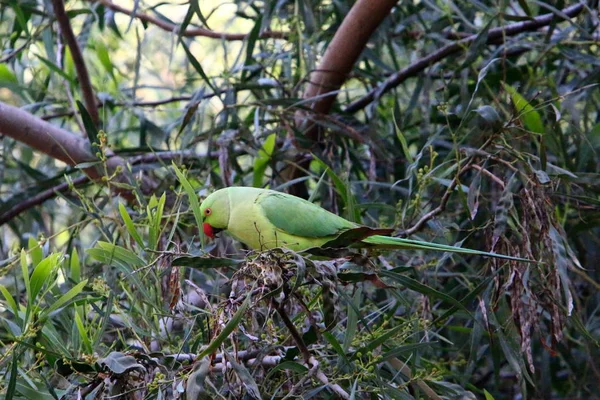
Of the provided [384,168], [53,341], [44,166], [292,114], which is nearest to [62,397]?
[53,341]

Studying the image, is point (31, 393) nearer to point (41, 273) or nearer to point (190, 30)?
point (41, 273)

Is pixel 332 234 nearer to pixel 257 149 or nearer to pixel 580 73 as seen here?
pixel 257 149

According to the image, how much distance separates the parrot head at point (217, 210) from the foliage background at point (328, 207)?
8 centimetres

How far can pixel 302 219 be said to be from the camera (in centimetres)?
183

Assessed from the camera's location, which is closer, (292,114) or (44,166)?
(292,114)

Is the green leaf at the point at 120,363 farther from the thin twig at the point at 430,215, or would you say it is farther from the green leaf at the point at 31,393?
the thin twig at the point at 430,215

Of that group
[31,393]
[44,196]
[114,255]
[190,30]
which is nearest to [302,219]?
[114,255]

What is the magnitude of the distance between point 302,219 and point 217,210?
0.24 m

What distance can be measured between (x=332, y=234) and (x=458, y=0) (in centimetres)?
152

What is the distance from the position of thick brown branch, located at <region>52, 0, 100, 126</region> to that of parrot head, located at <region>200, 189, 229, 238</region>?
35.7 inches

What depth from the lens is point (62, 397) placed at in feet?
4.58

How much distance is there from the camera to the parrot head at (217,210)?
76.2 inches

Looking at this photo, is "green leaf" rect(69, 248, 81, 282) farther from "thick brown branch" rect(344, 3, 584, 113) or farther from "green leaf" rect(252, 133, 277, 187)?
"thick brown branch" rect(344, 3, 584, 113)

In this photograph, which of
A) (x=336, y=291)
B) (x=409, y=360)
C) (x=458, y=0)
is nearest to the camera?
(x=336, y=291)
